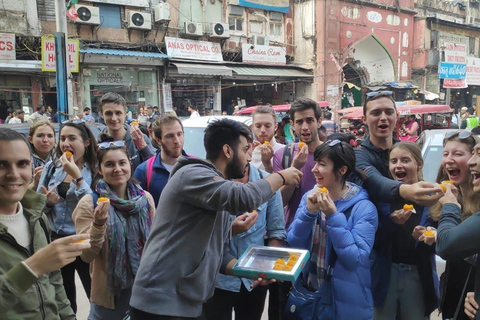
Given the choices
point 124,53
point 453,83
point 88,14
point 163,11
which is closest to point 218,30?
point 163,11

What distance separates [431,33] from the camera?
25.8 m

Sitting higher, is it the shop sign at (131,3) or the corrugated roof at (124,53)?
the shop sign at (131,3)

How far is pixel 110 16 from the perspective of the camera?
1585 centimetres

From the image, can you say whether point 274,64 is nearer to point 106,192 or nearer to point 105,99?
point 105,99

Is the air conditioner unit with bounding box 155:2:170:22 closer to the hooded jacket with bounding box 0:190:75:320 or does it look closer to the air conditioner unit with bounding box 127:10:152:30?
the air conditioner unit with bounding box 127:10:152:30

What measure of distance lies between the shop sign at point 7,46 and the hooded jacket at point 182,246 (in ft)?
46.3

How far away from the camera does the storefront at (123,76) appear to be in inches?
591

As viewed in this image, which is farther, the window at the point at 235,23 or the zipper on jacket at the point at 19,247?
the window at the point at 235,23

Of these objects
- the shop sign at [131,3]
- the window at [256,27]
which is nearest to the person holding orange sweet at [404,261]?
the shop sign at [131,3]

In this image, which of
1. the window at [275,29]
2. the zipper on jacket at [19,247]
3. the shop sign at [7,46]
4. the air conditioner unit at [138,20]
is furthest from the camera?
the window at [275,29]

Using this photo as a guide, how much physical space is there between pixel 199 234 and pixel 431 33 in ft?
93.6

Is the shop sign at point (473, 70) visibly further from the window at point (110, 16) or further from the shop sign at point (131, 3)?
the window at point (110, 16)

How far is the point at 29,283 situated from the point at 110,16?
642 inches

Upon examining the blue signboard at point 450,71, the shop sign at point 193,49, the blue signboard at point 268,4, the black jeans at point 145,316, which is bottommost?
the black jeans at point 145,316
